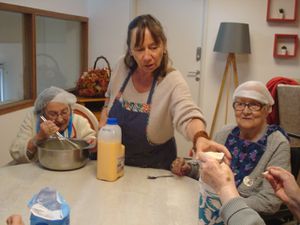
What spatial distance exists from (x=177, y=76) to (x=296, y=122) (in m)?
1.64

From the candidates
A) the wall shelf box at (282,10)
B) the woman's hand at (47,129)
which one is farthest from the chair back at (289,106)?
the woman's hand at (47,129)

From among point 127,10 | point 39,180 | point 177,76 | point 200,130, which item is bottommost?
point 39,180

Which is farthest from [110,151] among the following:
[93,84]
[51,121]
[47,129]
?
[93,84]

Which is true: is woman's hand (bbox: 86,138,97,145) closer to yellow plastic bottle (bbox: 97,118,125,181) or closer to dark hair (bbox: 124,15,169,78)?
yellow plastic bottle (bbox: 97,118,125,181)

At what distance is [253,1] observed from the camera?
404 cm

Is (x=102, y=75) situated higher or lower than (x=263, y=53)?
lower

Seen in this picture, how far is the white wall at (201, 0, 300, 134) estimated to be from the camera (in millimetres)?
4055

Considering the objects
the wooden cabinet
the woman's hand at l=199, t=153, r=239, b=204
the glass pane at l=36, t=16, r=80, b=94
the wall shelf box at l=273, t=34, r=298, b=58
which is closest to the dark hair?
the woman's hand at l=199, t=153, r=239, b=204

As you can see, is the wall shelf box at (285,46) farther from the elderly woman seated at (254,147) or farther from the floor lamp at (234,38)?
the elderly woman seated at (254,147)

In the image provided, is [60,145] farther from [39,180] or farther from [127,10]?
[127,10]

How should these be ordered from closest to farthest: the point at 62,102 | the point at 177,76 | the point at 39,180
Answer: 1. the point at 39,180
2. the point at 177,76
3. the point at 62,102

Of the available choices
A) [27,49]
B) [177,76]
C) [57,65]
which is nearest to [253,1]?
[57,65]

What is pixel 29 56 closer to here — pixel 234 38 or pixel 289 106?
pixel 234 38

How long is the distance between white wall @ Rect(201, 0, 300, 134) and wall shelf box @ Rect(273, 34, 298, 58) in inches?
2.2
